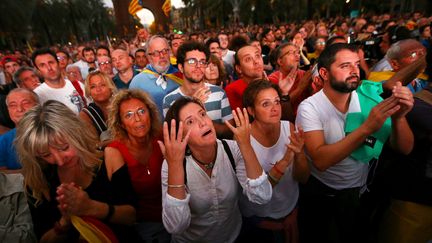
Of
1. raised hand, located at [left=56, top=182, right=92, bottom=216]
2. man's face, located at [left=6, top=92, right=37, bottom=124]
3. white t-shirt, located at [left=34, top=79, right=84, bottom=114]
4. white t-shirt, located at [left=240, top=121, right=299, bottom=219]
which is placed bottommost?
white t-shirt, located at [left=240, top=121, right=299, bottom=219]

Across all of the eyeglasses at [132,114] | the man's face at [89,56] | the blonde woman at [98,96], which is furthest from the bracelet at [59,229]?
the man's face at [89,56]

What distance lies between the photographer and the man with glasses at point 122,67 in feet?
16.1

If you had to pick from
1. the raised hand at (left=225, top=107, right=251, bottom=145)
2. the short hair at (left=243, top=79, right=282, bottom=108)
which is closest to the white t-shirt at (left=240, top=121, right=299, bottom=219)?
the short hair at (left=243, top=79, right=282, bottom=108)

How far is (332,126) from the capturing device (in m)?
2.18

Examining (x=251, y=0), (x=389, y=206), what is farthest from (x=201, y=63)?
(x=251, y=0)

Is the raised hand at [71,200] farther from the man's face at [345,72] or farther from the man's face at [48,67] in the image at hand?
the man's face at [48,67]

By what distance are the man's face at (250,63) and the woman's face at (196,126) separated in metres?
1.76

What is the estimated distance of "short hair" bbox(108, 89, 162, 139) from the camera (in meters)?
2.46

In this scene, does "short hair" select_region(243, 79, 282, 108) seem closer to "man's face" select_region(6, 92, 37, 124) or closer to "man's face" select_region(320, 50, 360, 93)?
"man's face" select_region(320, 50, 360, 93)

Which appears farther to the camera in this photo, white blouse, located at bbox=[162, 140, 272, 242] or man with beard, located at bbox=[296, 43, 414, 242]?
man with beard, located at bbox=[296, 43, 414, 242]

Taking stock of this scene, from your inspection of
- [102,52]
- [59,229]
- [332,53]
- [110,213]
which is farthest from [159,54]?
[59,229]

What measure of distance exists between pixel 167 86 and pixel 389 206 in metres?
3.07

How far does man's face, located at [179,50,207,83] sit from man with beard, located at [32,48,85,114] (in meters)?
2.13

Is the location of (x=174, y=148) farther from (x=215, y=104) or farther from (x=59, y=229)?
(x=215, y=104)
